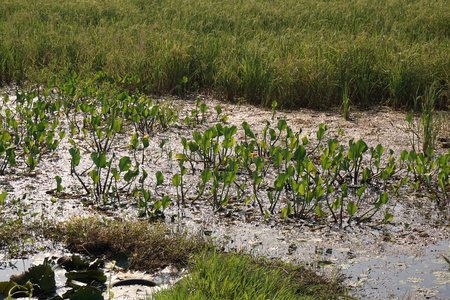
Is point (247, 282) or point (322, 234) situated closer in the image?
point (247, 282)

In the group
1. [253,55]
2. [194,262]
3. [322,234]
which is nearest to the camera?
[194,262]

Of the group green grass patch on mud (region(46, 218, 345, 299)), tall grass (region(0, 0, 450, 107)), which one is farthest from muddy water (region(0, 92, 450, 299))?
tall grass (region(0, 0, 450, 107))

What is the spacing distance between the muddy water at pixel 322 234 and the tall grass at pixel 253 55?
2.45 m

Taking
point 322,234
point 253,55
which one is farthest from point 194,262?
point 253,55

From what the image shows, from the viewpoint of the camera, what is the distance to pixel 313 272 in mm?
3188

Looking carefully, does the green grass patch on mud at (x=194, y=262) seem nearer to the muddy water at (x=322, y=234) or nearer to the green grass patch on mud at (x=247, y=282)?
the green grass patch on mud at (x=247, y=282)

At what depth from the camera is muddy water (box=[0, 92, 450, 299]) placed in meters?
3.19

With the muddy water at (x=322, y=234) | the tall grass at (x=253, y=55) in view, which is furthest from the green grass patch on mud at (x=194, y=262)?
the tall grass at (x=253, y=55)

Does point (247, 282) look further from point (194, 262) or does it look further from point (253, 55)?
point (253, 55)

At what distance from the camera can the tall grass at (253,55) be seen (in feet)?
22.5

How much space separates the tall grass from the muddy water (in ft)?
8.05

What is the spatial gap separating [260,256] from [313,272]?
31 cm

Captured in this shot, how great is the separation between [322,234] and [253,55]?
395 centimetres

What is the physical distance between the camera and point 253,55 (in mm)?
7273
